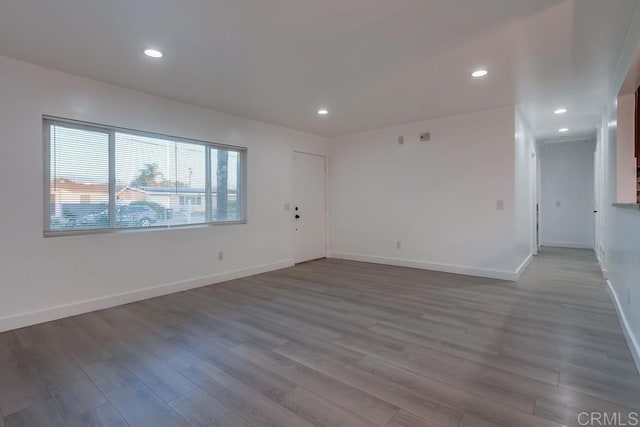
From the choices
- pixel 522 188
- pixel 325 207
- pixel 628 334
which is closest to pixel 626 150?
pixel 628 334

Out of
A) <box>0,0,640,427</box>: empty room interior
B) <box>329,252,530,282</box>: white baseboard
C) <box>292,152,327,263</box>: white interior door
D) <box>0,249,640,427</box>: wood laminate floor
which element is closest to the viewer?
<box>0,249,640,427</box>: wood laminate floor

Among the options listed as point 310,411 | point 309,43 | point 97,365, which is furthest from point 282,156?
point 310,411

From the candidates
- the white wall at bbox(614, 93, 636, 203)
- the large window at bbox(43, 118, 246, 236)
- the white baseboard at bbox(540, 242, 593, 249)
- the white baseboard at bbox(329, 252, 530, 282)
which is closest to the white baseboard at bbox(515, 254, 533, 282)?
the white baseboard at bbox(329, 252, 530, 282)

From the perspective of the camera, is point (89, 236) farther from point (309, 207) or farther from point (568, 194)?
point (568, 194)

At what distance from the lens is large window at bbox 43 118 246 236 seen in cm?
335

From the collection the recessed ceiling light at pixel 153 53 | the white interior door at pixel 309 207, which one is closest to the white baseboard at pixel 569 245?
the white interior door at pixel 309 207

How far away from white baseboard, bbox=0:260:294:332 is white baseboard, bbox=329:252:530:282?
2.13 m

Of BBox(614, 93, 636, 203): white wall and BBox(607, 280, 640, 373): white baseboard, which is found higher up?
BBox(614, 93, 636, 203): white wall

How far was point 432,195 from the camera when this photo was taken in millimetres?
5371

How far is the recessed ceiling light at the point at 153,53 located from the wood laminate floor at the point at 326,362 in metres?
2.52

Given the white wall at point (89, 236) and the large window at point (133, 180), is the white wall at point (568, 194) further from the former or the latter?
the large window at point (133, 180)

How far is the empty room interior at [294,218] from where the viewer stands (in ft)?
6.65

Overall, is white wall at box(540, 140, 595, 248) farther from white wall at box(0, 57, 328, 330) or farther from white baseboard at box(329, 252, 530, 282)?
white wall at box(0, 57, 328, 330)

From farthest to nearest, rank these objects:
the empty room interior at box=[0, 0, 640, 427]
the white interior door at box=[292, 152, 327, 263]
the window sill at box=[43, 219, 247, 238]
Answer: the white interior door at box=[292, 152, 327, 263]
the window sill at box=[43, 219, 247, 238]
the empty room interior at box=[0, 0, 640, 427]
